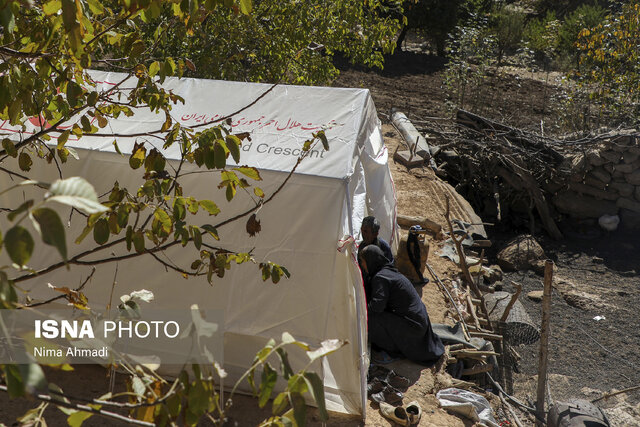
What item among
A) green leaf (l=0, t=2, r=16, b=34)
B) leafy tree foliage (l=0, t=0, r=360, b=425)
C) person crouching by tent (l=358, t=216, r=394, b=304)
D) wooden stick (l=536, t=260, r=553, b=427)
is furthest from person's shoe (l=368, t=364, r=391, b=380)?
green leaf (l=0, t=2, r=16, b=34)

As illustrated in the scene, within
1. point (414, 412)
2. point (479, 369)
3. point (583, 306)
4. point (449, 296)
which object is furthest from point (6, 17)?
point (583, 306)

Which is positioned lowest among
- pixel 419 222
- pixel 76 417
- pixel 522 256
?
pixel 522 256

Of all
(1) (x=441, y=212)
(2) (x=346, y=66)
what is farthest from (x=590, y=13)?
(1) (x=441, y=212)

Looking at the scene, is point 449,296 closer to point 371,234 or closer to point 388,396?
point 371,234

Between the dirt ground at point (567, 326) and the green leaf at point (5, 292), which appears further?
the dirt ground at point (567, 326)

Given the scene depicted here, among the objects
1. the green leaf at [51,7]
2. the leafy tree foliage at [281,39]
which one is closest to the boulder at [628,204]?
the leafy tree foliage at [281,39]

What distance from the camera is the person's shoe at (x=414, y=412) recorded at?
4.56m

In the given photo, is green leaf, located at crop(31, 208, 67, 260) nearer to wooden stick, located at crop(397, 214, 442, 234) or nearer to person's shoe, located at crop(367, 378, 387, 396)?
person's shoe, located at crop(367, 378, 387, 396)

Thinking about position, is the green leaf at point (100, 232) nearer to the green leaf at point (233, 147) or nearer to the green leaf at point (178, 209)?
the green leaf at point (178, 209)

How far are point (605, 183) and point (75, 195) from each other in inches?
402

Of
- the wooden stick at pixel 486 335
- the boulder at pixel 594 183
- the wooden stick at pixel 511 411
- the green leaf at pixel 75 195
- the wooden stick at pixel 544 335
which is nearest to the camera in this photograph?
the green leaf at pixel 75 195

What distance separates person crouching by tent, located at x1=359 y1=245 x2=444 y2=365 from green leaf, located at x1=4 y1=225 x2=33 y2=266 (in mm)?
4000

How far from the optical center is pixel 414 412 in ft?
15.2

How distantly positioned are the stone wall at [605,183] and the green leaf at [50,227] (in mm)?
9875
